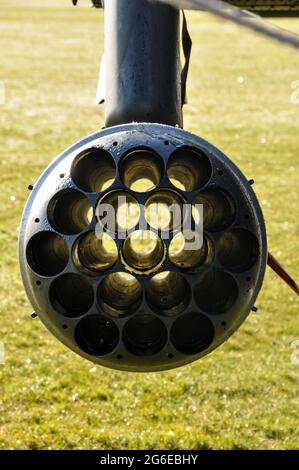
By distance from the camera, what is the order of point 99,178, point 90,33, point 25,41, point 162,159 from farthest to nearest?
1. point 90,33
2. point 25,41
3. point 99,178
4. point 162,159

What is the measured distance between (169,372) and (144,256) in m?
2.90

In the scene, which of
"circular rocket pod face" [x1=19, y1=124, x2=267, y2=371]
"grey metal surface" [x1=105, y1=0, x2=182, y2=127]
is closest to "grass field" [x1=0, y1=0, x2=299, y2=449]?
"circular rocket pod face" [x1=19, y1=124, x2=267, y2=371]

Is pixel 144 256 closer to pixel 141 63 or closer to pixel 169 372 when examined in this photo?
pixel 141 63

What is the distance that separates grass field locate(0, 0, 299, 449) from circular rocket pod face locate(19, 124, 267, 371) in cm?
42

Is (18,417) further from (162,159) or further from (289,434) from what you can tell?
(162,159)

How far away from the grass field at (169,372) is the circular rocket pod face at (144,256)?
42 centimetres

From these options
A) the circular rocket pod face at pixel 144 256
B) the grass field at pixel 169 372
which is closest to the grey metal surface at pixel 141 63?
the circular rocket pod face at pixel 144 256

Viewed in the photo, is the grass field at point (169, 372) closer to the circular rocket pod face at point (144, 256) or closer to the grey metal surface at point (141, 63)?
the circular rocket pod face at point (144, 256)

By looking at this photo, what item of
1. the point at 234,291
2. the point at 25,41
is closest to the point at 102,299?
the point at 234,291

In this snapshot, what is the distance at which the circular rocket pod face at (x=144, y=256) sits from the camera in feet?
6.20

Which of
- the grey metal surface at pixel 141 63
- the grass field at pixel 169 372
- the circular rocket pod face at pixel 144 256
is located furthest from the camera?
the grass field at pixel 169 372

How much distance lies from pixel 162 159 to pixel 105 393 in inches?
112

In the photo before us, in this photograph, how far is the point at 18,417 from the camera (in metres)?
4.20


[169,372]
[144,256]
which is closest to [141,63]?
[144,256]
